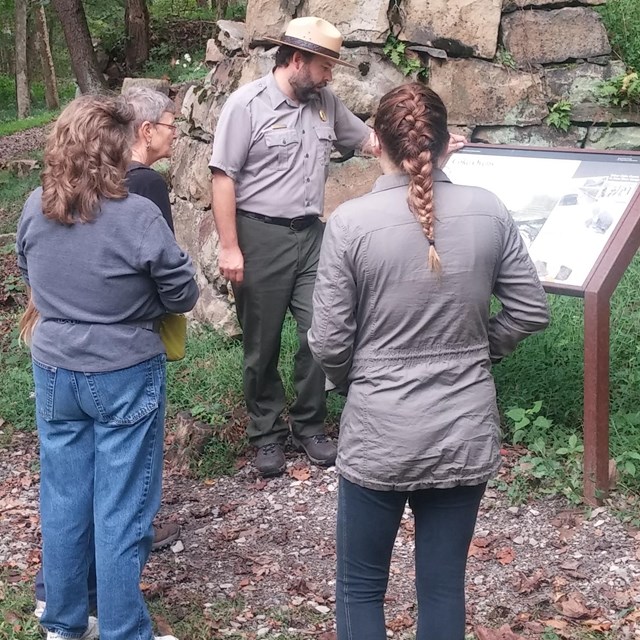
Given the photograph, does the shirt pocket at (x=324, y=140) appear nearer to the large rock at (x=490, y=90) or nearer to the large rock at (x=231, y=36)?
the large rock at (x=490, y=90)

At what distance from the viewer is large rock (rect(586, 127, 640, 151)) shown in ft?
21.4

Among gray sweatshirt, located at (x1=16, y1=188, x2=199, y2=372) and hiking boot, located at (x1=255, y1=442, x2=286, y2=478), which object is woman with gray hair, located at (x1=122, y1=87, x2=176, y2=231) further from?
hiking boot, located at (x1=255, y1=442, x2=286, y2=478)

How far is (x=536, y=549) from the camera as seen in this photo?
13.0 feet

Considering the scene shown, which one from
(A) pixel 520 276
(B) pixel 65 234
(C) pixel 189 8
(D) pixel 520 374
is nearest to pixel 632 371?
(D) pixel 520 374

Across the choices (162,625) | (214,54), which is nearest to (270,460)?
(162,625)

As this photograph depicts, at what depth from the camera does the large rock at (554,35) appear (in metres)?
6.55

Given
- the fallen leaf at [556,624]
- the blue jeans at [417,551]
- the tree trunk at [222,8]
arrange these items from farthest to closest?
the tree trunk at [222,8] < the fallen leaf at [556,624] < the blue jeans at [417,551]

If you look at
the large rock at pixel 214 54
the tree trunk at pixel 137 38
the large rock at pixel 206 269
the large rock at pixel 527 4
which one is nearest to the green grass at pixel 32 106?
the tree trunk at pixel 137 38

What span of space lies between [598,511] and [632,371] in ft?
3.44

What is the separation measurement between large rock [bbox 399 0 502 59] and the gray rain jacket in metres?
4.31

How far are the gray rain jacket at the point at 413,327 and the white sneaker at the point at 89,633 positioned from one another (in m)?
1.40

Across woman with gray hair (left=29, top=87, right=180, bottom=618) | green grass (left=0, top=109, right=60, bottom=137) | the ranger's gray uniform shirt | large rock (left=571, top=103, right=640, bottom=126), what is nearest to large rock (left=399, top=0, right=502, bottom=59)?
large rock (left=571, top=103, right=640, bottom=126)

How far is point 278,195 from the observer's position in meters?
4.49

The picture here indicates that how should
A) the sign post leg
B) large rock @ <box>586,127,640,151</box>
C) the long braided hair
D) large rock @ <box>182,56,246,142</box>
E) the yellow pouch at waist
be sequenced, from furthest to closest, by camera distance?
large rock @ <box>182,56,246,142</box> < large rock @ <box>586,127,640,151</box> < the sign post leg < the yellow pouch at waist < the long braided hair
